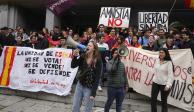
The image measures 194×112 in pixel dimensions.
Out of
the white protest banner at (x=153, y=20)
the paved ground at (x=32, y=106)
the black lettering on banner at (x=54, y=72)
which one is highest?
the white protest banner at (x=153, y=20)

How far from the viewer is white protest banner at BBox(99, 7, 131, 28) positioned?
12.3 meters

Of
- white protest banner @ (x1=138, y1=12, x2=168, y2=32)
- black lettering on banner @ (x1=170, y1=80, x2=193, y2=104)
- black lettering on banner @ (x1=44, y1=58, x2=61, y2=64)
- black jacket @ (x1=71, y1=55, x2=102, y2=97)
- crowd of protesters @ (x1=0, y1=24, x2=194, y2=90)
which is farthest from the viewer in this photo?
white protest banner @ (x1=138, y1=12, x2=168, y2=32)

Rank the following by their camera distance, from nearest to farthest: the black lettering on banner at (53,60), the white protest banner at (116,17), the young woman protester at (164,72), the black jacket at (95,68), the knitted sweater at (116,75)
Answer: the black jacket at (95,68)
the knitted sweater at (116,75)
the young woman protester at (164,72)
the black lettering on banner at (53,60)
the white protest banner at (116,17)

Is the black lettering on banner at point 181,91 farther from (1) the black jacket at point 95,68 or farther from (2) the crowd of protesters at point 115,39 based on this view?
(1) the black jacket at point 95,68

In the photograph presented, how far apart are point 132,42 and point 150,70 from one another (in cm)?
144

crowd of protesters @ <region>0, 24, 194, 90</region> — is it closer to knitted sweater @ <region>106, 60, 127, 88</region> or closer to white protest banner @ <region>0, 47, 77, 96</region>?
white protest banner @ <region>0, 47, 77, 96</region>

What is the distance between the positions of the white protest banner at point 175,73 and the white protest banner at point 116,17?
2.50 metres

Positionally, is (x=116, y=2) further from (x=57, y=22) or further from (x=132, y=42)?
(x=132, y=42)

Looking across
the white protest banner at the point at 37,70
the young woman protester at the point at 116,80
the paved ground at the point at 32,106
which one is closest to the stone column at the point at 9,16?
the white protest banner at the point at 37,70

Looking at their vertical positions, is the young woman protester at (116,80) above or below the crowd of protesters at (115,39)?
below

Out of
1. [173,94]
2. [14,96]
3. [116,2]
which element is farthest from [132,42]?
[116,2]

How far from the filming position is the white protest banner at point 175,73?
29.9 ft

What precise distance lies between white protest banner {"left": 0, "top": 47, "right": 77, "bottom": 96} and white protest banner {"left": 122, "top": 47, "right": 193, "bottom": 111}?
1609mm

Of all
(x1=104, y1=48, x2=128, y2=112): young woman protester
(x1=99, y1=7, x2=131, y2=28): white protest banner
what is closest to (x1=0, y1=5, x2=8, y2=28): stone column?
(x1=99, y1=7, x2=131, y2=28): white protest banner
